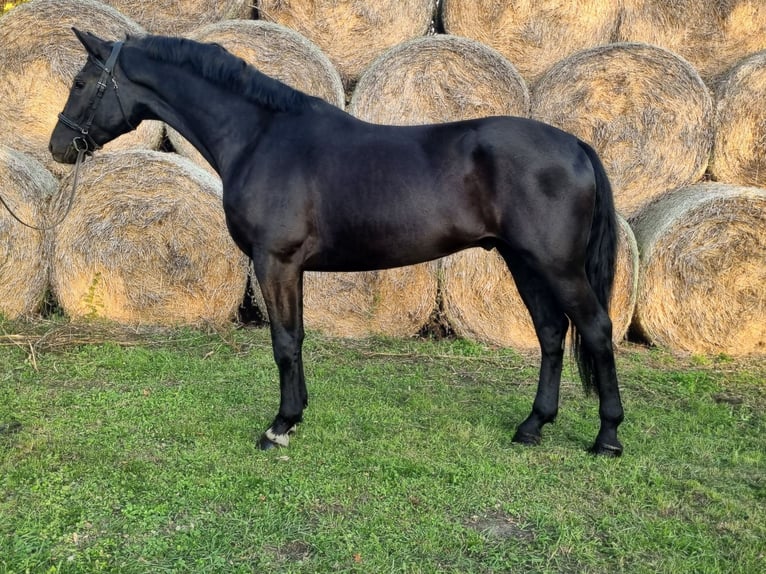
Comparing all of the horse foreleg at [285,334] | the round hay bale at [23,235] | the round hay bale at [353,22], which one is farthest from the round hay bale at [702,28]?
the round hay bale at [23,235]

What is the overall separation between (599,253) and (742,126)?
308 cm

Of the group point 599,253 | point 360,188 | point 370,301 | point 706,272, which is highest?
point 360,188

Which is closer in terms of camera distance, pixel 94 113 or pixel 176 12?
pixel 94 113

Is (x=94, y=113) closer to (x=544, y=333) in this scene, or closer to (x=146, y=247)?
(x=146, y=247)

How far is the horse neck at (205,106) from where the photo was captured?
3.64 meters

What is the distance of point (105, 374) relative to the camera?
4703 millimetres

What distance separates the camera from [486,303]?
5.73 metres

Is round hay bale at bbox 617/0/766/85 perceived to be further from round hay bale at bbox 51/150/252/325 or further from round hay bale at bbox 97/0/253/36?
round hay bale at bbox 51/150/252/325

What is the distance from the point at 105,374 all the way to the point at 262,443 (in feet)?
5.63

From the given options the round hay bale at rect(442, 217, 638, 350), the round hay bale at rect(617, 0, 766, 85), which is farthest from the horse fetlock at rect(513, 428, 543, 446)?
the round hay bale at rect(617, 0, 766, 85)

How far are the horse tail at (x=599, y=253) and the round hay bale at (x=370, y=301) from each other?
224cm

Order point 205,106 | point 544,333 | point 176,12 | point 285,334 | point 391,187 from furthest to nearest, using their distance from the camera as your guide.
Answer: point 176,12, point 544,333, point 205,106, point 285,334, point 391,187

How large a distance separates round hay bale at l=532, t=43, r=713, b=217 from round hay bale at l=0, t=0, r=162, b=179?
365cm

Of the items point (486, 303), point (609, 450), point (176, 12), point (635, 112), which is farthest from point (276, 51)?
point (609, 450)
